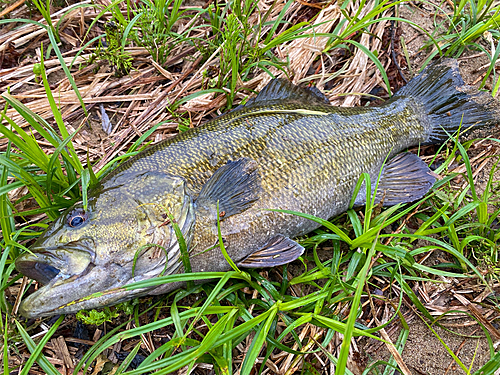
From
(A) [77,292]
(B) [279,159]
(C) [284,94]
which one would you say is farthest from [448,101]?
(A) [77,292]

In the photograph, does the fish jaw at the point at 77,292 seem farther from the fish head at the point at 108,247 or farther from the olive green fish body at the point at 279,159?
the olive green fish body at the point at 279,159

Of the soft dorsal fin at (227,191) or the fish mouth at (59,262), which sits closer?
the fish mouth at (59,262)

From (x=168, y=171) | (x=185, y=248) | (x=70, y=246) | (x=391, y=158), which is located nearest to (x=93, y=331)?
(x=70, y=246)

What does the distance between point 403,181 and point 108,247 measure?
2474mm

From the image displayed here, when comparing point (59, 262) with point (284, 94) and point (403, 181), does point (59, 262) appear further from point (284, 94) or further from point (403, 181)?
point (403, 181)

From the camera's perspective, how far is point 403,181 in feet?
11.0

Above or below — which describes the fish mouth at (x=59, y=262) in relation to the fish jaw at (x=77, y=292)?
above

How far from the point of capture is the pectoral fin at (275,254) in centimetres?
278

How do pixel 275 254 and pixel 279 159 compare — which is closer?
pixel 275 254

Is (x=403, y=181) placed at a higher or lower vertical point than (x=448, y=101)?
lower

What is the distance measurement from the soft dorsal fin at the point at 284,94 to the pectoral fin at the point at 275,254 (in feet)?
4.24

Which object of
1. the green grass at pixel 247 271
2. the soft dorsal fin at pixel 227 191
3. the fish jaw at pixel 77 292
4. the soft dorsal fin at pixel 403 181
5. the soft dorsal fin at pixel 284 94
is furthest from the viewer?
the soft dorsal fin at pixel 284 94

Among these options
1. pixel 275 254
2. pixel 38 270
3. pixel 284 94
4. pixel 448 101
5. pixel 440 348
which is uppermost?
pixel 284 94

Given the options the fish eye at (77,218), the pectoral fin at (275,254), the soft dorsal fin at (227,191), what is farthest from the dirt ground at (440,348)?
the fish eye at (77,218)
